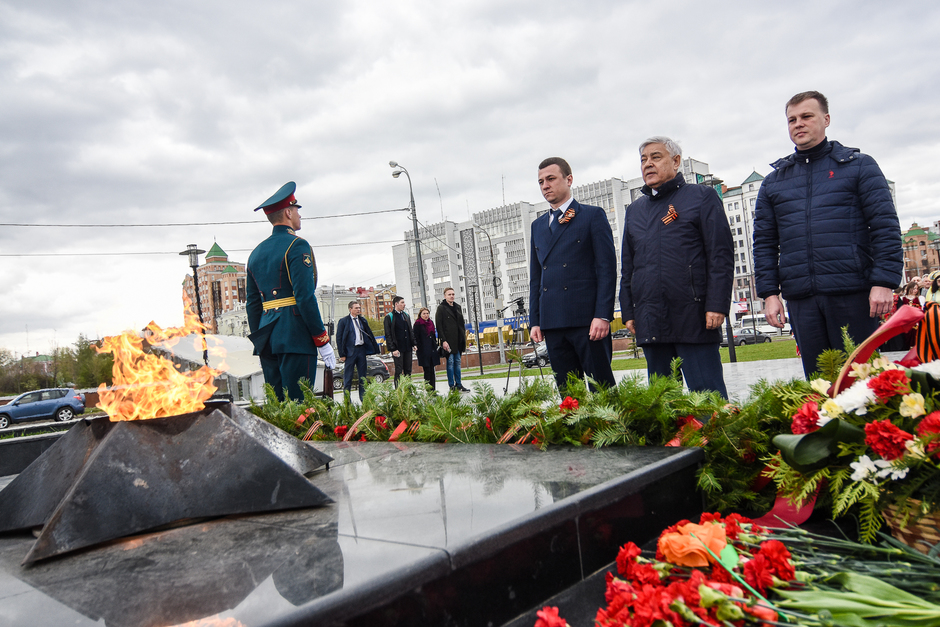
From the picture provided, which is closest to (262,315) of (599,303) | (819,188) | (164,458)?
(599,303)

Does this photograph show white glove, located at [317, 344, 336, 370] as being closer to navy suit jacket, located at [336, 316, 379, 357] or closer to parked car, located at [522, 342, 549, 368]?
parked car, located at [522, 342, 549, 368]

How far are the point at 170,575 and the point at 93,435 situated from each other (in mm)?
938

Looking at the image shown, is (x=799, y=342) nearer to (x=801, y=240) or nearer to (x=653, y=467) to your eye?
(x=801, y=240)

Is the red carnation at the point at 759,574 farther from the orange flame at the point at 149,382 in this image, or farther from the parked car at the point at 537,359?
the parked car at the point at 537,359

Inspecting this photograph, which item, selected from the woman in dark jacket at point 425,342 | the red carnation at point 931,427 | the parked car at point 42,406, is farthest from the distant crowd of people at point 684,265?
the parked car at point 42,406

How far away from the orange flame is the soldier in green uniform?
188cm

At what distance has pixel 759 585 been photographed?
1385mm

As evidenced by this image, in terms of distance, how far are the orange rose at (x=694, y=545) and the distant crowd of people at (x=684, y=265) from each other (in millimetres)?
1940

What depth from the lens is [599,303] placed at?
4.43m

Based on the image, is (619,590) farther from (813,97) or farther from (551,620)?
(813,97)

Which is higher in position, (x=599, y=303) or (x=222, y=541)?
(x=599, y=303)

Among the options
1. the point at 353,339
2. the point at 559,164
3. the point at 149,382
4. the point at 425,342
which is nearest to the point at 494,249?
the point at 425,342

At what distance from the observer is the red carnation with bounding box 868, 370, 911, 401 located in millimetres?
1768

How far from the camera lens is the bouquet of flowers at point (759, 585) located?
124 centimetres
